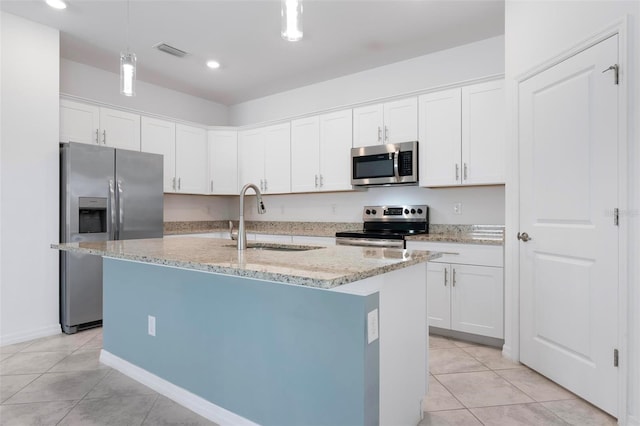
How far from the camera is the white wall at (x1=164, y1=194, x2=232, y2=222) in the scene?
5.06 meters

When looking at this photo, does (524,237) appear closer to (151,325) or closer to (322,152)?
(322,152)

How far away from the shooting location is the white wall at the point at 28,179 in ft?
10.2

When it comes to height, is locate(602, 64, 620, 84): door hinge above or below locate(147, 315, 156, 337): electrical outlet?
above

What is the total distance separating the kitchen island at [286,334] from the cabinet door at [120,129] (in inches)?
84.4

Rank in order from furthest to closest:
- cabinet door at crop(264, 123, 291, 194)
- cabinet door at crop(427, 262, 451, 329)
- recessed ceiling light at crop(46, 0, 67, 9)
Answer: cabinet door at crop(264, 123, 291, 194)
cabinet door at crop(427, 262, 451, 329)
recessed ceiling light at crop(46, 0, 67, 9)

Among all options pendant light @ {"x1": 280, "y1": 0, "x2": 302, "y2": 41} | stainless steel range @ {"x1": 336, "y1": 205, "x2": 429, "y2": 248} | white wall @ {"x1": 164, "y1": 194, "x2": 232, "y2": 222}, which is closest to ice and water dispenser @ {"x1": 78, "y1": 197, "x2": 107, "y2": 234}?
white wall @ {"x1": 164, "y1": 194, "x2": 232, "y2": 222}

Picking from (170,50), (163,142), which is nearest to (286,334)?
(170,50)

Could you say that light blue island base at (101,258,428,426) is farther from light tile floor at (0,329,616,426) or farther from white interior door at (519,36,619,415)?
white interior door at (519,36,619,415)

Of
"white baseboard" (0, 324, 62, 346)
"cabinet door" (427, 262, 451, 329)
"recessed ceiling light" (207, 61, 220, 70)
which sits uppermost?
"recessed ceiling light" (207, 61, 220, 70)

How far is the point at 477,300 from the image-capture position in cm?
308

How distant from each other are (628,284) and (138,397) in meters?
2.78

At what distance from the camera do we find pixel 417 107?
3.66 metres

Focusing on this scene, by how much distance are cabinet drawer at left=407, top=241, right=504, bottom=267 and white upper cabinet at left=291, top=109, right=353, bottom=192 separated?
4.02ft

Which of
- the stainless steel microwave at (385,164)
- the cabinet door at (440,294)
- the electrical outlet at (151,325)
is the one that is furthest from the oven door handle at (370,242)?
the electrical outlet at (151,325)
